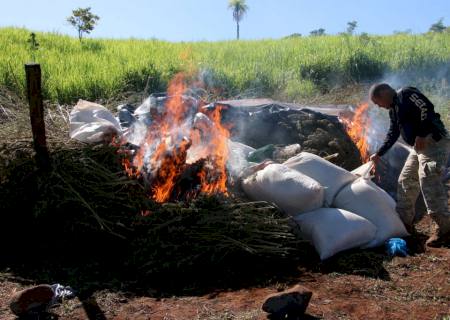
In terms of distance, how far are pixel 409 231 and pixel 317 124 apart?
1978mm

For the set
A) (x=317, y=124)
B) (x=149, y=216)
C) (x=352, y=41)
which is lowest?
(x=149, y=216)

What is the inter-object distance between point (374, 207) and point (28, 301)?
3.25m

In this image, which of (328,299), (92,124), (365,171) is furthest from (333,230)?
(92,124)

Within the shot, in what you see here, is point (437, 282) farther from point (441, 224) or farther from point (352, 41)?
point (352, 41)

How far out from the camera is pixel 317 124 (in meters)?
7.01

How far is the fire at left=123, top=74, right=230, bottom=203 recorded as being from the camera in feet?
16.9

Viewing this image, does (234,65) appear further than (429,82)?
No

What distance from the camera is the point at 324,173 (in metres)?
5.50

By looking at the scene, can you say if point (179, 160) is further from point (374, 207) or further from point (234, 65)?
point (234, 65)

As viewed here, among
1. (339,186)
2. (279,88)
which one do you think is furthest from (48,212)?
(279,88)

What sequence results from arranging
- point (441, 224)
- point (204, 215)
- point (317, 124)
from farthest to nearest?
point (317, 124) < point (441, 224) < point (204, 215)

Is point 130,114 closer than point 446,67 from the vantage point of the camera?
Yes

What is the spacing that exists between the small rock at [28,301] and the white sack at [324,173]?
9.10 ft

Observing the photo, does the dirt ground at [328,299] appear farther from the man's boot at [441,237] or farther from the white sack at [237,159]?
the white sack at [237,159]
